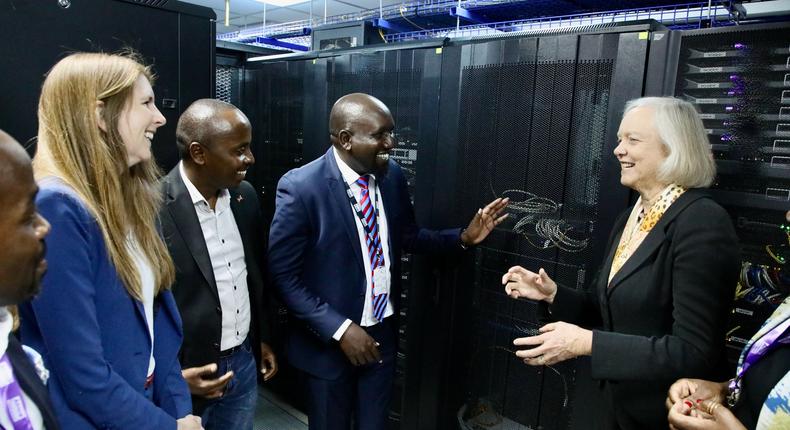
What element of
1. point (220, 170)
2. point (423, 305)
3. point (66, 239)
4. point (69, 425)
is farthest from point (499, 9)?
point (69, 425)

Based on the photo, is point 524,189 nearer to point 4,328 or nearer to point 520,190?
point 520,190

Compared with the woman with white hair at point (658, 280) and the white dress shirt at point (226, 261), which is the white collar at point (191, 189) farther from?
the woman with white hair at point (658, 280)

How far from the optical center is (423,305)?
1.97m

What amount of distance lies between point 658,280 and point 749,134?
0.49 metres

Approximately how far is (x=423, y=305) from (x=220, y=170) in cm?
92

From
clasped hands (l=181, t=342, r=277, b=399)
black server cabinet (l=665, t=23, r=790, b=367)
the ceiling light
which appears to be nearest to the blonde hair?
clasped hands (l=181, t=342, r=277, b=399)

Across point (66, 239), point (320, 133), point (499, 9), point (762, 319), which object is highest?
point (499, 9)

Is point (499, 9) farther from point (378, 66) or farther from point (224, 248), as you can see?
point (224, 248)

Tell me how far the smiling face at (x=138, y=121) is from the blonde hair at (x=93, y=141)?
0.04 ft

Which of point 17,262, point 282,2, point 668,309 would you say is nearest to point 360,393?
point 668,309

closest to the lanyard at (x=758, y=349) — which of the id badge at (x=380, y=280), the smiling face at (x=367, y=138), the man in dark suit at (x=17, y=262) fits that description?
the id badge at (x=380, y=280)

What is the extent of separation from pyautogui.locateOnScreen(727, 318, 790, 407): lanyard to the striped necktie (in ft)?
3.26

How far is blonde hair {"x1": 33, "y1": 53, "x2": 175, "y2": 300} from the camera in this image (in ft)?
3.00

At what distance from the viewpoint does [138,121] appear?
1005mm
